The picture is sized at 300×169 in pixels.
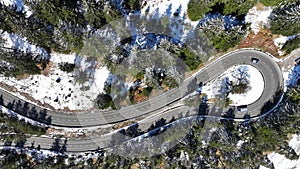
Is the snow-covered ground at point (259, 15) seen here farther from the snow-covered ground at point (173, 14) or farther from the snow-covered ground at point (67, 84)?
the snow-covered ground at point (67, 84)

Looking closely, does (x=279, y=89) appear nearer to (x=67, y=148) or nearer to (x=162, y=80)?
(x=162, y=80)

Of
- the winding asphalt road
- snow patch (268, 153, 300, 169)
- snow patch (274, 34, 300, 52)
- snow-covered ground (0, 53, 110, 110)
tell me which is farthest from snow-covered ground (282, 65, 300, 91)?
Result: snow-covered ground (0, 53, 110, 110)

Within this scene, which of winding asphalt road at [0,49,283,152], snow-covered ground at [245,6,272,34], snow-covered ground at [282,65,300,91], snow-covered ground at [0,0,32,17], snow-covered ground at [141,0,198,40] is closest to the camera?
snow-covered ground at [0,0,32,17]

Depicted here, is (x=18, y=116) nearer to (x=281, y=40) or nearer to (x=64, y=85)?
(x=64, y=85)

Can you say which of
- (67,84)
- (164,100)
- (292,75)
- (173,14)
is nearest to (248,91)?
(292,75)

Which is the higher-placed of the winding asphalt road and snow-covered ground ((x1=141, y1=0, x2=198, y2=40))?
snow-covered ground ((x1=141, y1=0, x2=198, y2=40))

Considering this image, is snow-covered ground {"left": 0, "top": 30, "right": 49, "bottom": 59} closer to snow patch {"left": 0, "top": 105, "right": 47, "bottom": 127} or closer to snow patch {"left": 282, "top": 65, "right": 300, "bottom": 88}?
snow patch {"left": 0, "top": 105, "right": 47, "bottom": 127}

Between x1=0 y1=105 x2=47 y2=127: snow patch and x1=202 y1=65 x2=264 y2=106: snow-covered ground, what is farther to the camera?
x1=202 y1=65 x2=264 y2=106: snow-covered ground
